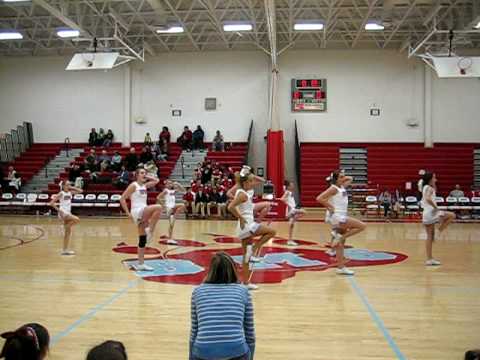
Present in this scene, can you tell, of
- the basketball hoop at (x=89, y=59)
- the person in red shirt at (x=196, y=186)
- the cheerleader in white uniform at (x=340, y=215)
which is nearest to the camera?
the cheerleader in white uniform at (x=340, y=215)

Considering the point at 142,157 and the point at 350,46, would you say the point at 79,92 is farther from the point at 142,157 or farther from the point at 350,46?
the point at 350,46

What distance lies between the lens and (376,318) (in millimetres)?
5641

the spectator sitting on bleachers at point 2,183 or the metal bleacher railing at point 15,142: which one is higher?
the metal bleacher railing at point 15,142

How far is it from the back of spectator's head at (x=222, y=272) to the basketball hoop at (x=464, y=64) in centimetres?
1422

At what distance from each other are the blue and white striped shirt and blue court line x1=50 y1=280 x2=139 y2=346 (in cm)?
230

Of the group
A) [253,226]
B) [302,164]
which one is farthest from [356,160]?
[253,226]

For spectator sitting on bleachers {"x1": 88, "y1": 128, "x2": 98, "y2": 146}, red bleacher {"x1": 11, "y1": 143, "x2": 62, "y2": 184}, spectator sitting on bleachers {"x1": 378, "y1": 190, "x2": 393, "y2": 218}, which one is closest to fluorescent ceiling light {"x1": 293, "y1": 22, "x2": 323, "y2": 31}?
spectator sitting on bleachers {"x1": 378, "y1": 190, "x2": 393, "y2": 218}

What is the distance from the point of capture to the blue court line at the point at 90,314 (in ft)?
16.1

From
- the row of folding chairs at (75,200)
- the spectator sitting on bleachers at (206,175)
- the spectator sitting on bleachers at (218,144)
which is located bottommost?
the row of folding chairs at (75,200)

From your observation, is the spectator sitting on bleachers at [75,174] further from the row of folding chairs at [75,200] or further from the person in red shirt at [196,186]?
the person in red shirt at [196,186]

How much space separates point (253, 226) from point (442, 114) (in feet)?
63.0

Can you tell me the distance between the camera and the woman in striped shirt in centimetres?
295

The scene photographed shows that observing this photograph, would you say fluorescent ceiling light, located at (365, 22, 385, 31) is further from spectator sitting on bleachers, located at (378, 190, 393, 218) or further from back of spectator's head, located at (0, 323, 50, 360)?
back of spectator's head, located at (0, 323, 50, 360)

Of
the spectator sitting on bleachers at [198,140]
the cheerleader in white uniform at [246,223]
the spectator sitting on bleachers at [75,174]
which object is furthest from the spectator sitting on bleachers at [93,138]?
the cheerleader in white uniform at [246,223]
